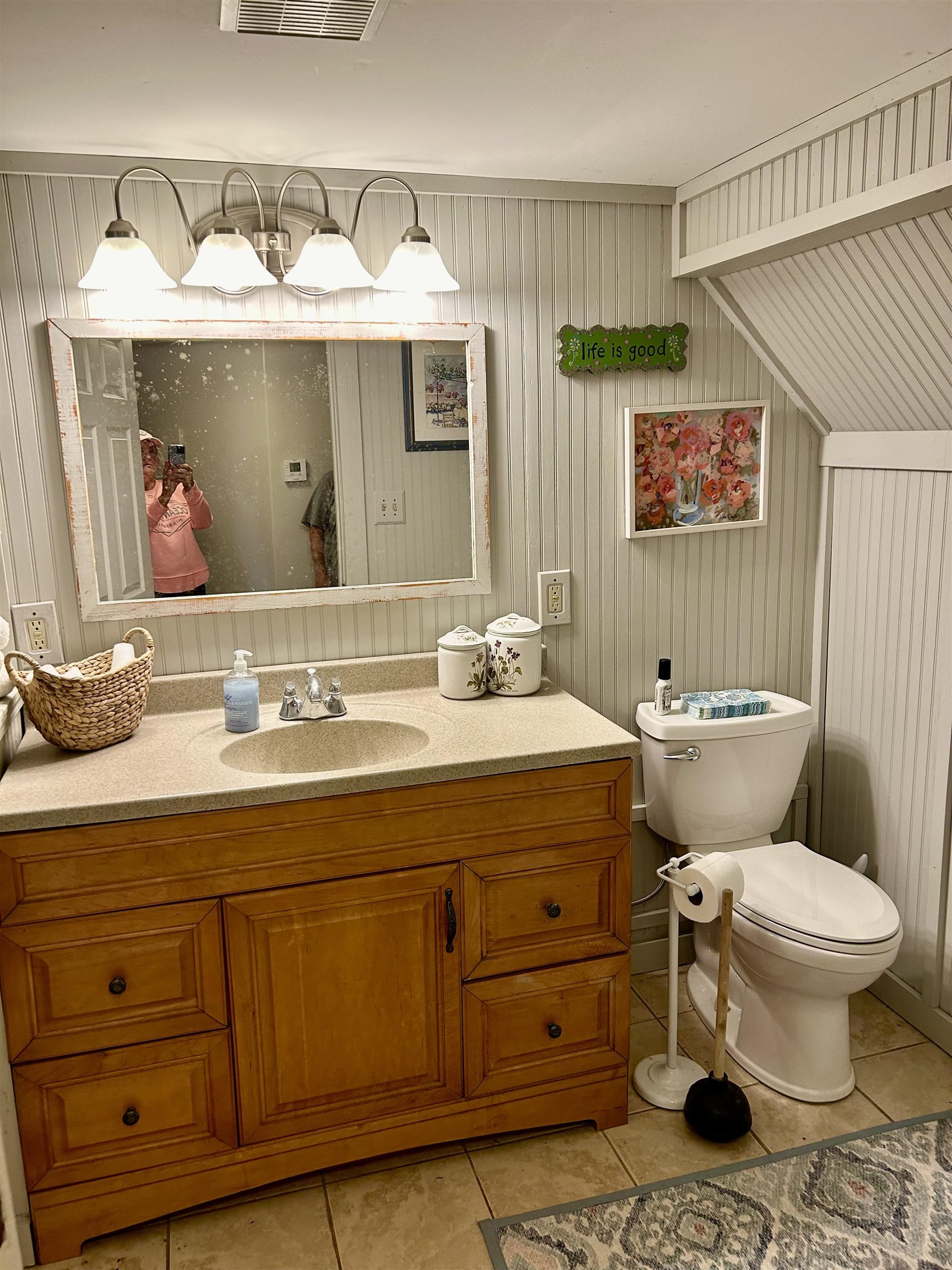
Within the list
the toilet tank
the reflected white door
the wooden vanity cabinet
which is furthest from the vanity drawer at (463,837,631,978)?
the reflected white door

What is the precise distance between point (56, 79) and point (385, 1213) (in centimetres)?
208

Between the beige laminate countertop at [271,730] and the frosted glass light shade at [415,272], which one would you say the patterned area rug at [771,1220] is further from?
the frosted glass light shade at [415,272]

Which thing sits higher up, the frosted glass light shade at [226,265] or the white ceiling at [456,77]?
the white ceiling at [456,77]

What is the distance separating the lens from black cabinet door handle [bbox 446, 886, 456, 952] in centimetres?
195

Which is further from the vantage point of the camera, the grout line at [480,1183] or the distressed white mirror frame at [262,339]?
the distressed white mirror frame at [262,339]

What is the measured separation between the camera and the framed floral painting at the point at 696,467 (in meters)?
2.50

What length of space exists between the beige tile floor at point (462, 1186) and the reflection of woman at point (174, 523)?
1268 mm

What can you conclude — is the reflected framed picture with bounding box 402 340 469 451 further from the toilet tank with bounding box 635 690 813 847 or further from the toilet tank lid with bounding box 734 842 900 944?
the toilet tank lid with bounding box 734 842 900 944

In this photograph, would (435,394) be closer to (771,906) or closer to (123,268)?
(123,268)

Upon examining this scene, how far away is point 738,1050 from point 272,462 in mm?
1741

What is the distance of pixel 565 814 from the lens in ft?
6.58

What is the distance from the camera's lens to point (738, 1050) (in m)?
2.37

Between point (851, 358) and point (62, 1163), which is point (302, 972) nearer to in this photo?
point (62, 1163)

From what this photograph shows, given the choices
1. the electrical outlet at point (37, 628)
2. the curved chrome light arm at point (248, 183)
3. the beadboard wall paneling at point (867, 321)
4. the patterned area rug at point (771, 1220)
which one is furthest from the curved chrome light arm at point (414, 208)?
the patterned area rug at point (771, 1220)
